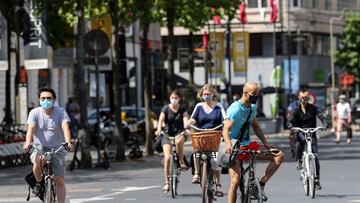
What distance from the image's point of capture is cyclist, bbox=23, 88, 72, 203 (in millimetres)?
16047

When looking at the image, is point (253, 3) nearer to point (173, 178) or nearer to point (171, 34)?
point (171, 34)

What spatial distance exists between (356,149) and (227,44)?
1658 centimetres

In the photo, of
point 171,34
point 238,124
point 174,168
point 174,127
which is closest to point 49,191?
point 238,124

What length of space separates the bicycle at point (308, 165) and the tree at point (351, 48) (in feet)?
214

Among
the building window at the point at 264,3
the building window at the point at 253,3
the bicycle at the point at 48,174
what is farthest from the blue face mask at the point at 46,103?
the building window at the point at 253,3

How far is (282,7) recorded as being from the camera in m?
81.1

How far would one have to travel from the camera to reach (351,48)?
286ft

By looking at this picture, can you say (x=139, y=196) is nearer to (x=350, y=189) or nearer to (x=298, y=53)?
(x=350, y=189)

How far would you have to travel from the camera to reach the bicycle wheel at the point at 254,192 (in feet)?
49.2

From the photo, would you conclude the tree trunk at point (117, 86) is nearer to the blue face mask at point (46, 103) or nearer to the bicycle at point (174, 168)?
the bicycle at point (174, 168)

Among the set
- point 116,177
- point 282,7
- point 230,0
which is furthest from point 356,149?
point 282,7

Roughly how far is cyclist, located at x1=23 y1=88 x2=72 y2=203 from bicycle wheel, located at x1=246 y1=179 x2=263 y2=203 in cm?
257

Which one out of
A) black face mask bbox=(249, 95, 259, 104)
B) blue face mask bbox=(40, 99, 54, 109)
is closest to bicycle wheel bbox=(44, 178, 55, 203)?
blue face mask bbox=(40, 99, 54, 109)

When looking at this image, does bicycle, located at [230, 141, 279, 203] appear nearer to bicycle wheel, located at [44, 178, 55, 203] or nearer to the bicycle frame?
bicycle wheel, located at [44, 178, 55, 203]
